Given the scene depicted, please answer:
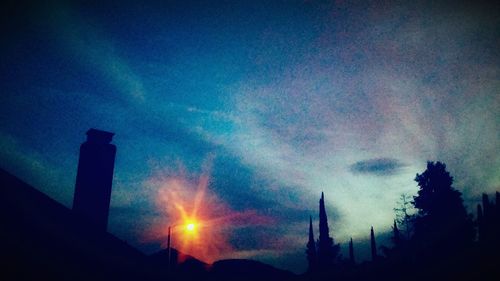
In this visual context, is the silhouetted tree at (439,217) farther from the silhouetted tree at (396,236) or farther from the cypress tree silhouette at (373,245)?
the cypress tree silhouette at (373,245)

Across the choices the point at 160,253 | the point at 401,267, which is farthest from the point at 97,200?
the point at 401,267

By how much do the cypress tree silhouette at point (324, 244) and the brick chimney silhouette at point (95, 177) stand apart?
3672cm

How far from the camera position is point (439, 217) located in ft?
98.9

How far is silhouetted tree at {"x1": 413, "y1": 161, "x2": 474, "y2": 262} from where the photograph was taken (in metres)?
25.3

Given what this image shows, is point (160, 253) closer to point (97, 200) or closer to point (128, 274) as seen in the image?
point (97, 200)

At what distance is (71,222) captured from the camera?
722cm

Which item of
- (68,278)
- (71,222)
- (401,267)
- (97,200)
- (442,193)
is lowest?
(401,267)

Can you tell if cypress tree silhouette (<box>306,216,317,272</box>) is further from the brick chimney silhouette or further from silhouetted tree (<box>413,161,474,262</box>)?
the brick chimney silhouette

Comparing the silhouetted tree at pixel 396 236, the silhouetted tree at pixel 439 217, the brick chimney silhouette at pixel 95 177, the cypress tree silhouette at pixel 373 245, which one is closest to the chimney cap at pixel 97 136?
the brick chimney silhouette at pixel 95 177

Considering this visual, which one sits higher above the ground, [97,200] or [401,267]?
[97,200]

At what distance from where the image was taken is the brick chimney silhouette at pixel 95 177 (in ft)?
34.7

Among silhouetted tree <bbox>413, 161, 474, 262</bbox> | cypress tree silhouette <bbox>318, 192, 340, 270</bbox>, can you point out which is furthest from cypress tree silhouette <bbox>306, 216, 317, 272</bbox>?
silhouetted tree <bbox>413, 161, 474, 262</bbox>

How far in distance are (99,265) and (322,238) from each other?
41555 millimetres

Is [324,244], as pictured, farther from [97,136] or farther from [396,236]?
[97,136]
